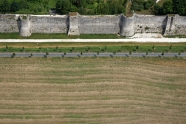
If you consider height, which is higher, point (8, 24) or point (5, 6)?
point (5, 6)

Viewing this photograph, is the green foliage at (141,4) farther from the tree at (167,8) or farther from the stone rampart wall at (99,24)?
the stone rampart wall at (99,24)

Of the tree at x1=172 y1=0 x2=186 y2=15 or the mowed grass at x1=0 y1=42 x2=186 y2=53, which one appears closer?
the mowed grass at x1=0 y1=42 x2=186 y2=53

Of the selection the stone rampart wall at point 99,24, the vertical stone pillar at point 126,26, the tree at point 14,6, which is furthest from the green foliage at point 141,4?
the tree at point 14,6

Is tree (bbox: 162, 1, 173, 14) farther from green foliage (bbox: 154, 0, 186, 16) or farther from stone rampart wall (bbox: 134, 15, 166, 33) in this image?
stone rampart wall (bbox: 134, 15, 166, 33)

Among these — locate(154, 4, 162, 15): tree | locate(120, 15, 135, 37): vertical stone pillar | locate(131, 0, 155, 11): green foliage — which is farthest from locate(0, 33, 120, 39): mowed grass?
locate(154, 4, 162, 15): tree

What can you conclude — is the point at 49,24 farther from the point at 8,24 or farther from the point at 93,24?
the point at 93,24

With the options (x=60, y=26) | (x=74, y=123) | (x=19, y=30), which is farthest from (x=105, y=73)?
(x=19, y=30)

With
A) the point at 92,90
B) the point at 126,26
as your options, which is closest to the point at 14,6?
the point at 126,26
